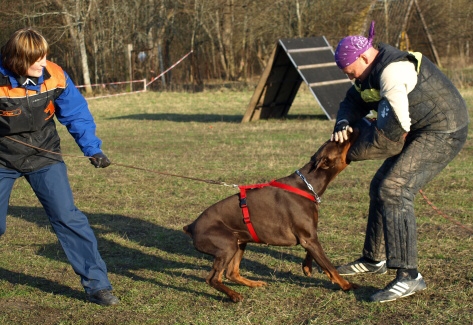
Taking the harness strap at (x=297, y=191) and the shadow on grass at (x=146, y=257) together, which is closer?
the harness strap at (x=297, y=191)

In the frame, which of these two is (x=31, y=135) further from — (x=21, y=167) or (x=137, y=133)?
(x=137, y=133)

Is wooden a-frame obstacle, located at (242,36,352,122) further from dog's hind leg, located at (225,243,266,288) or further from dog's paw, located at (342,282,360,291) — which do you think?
dog's paw, located at (342,282,360,291)

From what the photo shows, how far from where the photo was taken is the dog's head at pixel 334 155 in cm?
429

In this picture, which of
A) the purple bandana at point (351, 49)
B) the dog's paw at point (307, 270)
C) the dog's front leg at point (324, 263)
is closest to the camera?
the purple bandana at point (351, 49)

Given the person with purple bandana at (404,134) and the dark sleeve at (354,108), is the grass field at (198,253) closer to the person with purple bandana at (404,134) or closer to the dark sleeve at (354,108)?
the person with purple bandana at (404,134)

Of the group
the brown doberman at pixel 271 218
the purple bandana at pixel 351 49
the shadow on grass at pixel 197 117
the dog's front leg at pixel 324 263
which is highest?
the purple bandana at pixel 351 49

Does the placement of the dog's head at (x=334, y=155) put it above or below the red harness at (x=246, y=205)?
above

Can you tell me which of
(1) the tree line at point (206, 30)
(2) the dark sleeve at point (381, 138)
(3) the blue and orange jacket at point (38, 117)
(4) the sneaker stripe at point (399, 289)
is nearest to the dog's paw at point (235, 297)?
(4) the sneaker stripe at point (399, 289)

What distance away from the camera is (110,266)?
17.0 feet

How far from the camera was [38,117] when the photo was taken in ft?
13.1

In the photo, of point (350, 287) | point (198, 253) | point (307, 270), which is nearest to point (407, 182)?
point (350, 287)

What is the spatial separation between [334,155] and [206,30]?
25739 millimetres

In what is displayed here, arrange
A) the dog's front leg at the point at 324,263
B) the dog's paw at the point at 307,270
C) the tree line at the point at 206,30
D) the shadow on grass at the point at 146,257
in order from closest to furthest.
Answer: the dog's front leg at the point at 324,263
the dog's paw at the point at 307,270
the shadow on grass at the point at 146,257
the tree line at the point at 206,30

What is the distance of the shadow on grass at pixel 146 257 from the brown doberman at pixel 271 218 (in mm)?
328
